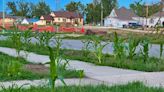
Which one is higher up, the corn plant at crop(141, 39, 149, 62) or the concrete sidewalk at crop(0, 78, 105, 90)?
the corn plant at crop(141, 39, 149, 62)

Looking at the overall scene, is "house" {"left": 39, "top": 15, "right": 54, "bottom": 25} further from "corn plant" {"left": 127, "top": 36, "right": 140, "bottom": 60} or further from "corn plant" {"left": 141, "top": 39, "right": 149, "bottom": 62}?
"corn plant" {"left": 141, "top": 39, "right": 149, "bottom": 62}

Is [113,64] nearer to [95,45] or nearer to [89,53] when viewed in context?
[95,45]

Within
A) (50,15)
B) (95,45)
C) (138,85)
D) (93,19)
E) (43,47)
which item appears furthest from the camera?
(93,19)

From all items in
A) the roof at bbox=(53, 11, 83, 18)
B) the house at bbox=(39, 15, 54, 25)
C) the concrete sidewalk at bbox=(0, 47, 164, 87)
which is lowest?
the house at bbox=(39, 15, 54, 25)

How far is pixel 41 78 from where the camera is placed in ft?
33.9

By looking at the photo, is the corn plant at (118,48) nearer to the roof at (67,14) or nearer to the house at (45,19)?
the house at (45,19)

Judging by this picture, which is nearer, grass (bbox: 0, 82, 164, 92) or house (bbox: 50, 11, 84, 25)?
grass (bbox: 0, 82, 164, 92)

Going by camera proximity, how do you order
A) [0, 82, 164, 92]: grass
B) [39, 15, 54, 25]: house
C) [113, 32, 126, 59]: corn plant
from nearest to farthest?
[0, 82, 164, 92]: grass
[113, 32, 126, 59]: corn plant
[39, 15, 54, 25]: house

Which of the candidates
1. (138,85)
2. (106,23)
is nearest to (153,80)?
(138,85)

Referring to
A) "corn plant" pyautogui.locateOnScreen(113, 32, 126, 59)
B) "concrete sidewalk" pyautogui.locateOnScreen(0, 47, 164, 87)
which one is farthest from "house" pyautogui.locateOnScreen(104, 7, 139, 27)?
"concrete sidewalk" pyautogui.locateOnScreen(0, 47, 164, 87)

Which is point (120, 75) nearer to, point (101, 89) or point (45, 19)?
point (101, 89)

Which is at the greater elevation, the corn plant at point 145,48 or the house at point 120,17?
the corn plant at point 145,48

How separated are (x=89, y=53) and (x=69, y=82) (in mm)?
7413

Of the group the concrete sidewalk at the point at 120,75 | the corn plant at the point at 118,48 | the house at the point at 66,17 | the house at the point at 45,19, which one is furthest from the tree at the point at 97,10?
the concrete sidewalk at the point at 120,75
